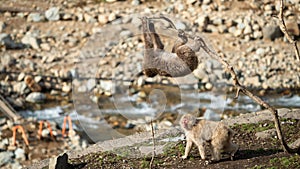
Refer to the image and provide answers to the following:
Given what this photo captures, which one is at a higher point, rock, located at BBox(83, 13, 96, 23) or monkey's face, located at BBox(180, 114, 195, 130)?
rock, located at BBox(83, 13, 96, 23)

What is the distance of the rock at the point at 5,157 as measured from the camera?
909cm

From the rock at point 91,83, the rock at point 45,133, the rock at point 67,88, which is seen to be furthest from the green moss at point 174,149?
the rock at point 67,88

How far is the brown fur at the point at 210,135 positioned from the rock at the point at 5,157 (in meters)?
4.26

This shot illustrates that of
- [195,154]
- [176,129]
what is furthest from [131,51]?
[195,154]

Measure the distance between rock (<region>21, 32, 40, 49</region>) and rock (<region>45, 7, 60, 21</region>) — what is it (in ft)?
2.61

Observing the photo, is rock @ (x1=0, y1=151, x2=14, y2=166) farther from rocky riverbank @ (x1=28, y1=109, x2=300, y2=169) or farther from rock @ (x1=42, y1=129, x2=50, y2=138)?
rocky riverbank @ (x1=28, y1=109, x2=300, y2=169)

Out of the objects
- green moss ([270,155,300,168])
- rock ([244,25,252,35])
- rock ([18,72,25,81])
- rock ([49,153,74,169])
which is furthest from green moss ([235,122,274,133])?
rock ([244,25,252,35])

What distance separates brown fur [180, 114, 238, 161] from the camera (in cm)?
531

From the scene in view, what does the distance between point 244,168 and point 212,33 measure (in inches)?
298

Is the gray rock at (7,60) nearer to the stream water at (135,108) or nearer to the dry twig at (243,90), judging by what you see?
the stream water at (135,108)

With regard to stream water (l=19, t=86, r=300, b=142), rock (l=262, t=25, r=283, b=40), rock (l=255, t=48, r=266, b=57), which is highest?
rock (l=262, t=25, r=283, b=40)

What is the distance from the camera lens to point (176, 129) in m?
6.55

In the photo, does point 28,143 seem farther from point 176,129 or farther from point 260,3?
point 260,3

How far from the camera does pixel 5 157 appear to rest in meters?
9.16
